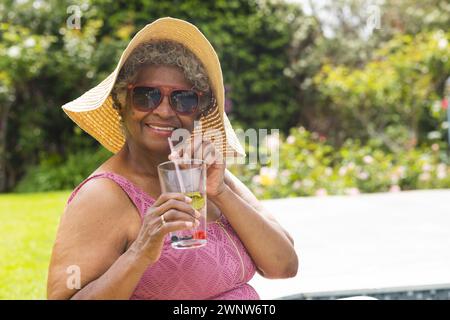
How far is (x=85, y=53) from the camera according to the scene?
10.1 meters

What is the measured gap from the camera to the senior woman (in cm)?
138

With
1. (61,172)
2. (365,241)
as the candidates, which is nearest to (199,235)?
(365,241)

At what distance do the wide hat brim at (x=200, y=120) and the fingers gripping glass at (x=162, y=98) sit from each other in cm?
8

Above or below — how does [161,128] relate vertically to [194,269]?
above

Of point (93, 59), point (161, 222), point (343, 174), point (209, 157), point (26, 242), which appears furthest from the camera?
point (93, 59)

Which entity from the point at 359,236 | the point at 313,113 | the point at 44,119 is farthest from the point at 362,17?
the point at 359,236

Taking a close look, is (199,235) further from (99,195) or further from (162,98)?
(162,98)

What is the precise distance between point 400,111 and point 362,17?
11.2 ft

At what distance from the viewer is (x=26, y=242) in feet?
16.3

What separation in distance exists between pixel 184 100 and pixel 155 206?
0.46 m

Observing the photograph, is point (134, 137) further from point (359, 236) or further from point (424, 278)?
point (359, 236)

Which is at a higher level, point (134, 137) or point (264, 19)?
point (264, 19)

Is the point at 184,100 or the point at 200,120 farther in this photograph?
the point at 200,120

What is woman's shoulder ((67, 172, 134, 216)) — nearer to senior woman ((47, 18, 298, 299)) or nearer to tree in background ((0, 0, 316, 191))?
senior woman ((47, 18, 298, 299))
